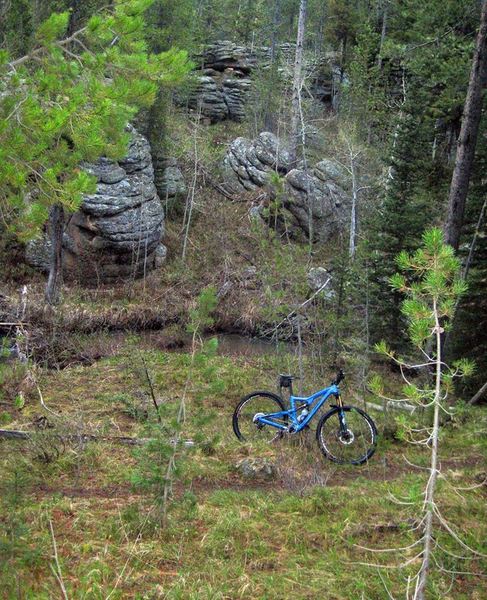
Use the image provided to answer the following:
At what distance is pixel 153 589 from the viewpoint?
4.24m

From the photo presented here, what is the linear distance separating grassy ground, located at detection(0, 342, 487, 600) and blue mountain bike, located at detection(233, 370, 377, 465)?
0.66 ft

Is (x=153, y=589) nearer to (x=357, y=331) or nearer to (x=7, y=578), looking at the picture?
(x=7, y=578)

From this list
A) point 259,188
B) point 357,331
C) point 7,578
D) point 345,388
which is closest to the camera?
point 7,578

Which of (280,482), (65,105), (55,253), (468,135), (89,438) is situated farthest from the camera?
(55,253)

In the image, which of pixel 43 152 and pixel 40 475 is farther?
pixel 40 475

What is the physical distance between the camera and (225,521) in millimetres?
5285

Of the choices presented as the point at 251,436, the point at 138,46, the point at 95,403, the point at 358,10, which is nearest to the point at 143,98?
the point at 138,46

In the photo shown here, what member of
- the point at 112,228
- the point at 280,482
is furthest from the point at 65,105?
the point at 112,228

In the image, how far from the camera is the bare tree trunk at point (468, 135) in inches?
353

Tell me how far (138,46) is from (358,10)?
136 ft

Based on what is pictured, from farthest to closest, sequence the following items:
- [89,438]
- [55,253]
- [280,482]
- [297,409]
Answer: [55,253]
[89,438]
[297,409]
[280,482]

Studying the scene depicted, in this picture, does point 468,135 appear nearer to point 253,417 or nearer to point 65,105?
point 253,417

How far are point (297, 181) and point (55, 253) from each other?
10.3m

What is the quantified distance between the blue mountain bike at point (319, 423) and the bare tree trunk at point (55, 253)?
37.6ft
